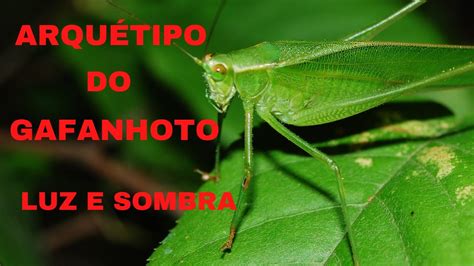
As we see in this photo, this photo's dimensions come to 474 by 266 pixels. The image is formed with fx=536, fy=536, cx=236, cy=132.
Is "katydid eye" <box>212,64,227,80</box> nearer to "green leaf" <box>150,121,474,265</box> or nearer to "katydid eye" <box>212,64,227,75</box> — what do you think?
"katydid eye" <box>212,64,227,75</box>

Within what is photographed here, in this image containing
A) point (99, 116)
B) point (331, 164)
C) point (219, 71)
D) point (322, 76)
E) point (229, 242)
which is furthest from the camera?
point (99, 116)

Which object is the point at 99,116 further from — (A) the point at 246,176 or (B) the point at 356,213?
(B) the point at 356,213

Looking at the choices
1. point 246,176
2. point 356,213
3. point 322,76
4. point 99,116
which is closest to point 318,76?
point 322,76

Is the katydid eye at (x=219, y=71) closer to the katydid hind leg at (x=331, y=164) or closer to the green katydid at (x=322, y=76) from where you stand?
the green katydid at (x=322, y=76)

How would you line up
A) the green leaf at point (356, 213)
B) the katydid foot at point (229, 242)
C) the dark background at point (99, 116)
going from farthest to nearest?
1. the dark background at point (99, 116)
2. the katydid foot at point (229, 242)
3. the green leaf at point (356, 213)

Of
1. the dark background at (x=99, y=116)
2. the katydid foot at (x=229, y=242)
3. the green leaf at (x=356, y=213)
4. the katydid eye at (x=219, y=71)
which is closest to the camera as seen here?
the green leaf at (x=356, y=213)

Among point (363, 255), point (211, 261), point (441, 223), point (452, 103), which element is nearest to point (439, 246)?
point (441, 223)

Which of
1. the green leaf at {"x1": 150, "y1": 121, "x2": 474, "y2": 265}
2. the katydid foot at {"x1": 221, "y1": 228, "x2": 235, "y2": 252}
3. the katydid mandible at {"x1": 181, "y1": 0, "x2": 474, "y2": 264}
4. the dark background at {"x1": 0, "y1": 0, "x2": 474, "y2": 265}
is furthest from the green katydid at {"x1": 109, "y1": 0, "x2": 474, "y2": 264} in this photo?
the dark background at {"x1": 0, "y1": 0, "x2": 474, "y2": 265}

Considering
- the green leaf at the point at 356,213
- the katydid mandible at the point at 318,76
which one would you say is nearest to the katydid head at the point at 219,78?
the katydid mandible at the point at 318,76
